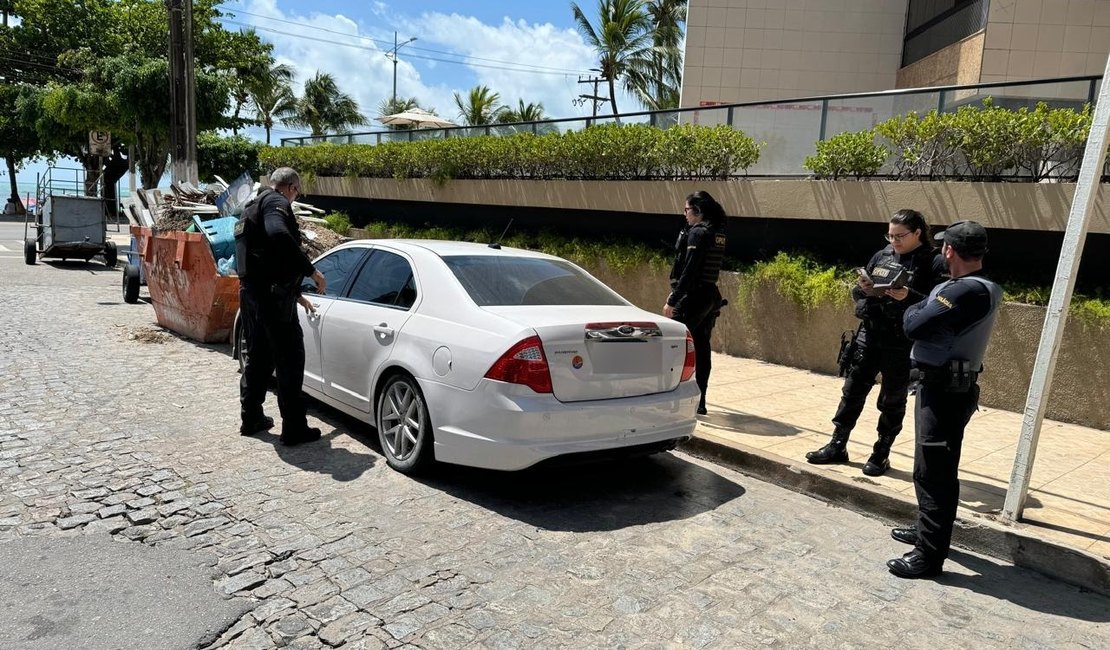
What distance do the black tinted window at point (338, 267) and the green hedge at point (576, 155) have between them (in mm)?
5534

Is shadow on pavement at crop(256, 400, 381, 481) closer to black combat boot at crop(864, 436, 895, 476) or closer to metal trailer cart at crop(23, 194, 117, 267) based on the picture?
black combat boot at crop(864, 436, 895, 476)

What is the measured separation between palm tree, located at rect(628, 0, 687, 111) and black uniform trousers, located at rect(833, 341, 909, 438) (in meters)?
26.3

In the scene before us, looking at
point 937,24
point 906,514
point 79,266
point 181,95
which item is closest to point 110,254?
point 79,266

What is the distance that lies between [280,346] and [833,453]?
3.94m

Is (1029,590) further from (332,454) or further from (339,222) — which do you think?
(339,222)

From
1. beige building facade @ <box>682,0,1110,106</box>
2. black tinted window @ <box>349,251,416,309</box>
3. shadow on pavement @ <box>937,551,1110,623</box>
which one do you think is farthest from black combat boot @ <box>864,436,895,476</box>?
beige building facade @ <box>682,0,1110,106</box>

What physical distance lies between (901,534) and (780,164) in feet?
20.3

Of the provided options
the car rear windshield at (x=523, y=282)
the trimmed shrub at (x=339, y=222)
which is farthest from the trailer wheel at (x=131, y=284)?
the car rear windshield at (x=523, y=282)

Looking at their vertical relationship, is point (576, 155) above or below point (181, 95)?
below

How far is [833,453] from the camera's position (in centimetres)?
534

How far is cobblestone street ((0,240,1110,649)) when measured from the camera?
3209 mm

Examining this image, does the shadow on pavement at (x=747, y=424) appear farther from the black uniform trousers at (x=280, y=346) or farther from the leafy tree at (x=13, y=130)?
the leafy tree at (x=13, y=130)

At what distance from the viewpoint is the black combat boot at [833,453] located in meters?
5.31

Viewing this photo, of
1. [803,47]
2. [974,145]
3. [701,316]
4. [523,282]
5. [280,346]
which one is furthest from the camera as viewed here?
[803,47]
